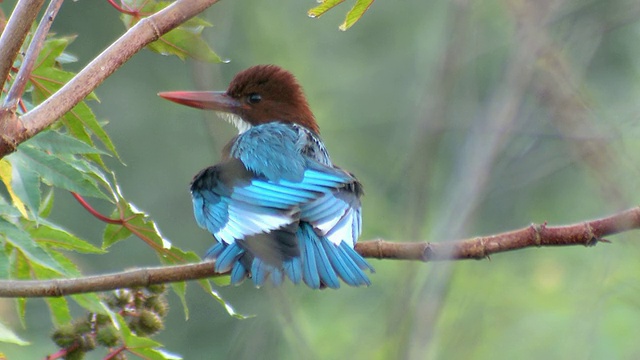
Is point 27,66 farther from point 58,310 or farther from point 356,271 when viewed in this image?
point 356,271

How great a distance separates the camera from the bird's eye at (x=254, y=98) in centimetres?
474

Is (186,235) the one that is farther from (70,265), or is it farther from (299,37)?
(70,265)

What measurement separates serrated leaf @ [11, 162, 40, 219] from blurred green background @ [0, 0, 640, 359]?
0.51m

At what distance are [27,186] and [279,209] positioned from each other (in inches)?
41.6

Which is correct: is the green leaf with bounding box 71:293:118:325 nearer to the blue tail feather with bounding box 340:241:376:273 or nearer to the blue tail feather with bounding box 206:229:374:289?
the blue tail feather with bounding box 206:229:374:289

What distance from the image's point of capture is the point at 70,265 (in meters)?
2.83

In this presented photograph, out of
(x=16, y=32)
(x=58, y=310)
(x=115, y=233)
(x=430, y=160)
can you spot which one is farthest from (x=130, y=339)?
(x=430, y=160)

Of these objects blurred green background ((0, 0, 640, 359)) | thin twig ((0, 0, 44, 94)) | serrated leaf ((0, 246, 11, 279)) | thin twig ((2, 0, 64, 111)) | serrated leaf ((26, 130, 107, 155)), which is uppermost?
thin twig ((0, 0, 44, 94))

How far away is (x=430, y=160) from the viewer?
1.78 meters

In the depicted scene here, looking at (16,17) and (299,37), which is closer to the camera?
(16,17)

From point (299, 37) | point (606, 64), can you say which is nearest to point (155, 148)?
point (299, 37)

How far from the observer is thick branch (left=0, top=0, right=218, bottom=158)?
216 centimetres

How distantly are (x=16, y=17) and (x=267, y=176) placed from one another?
1656 millimetres

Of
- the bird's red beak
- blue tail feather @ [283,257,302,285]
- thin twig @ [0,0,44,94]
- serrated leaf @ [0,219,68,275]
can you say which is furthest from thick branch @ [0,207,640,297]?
the bird's red beak
